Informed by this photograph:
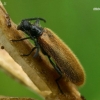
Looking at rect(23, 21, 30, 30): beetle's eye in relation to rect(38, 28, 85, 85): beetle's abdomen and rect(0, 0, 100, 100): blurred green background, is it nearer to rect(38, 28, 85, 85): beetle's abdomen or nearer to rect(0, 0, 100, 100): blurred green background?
rect(38, 28, 85, 85): beetle's abdomen

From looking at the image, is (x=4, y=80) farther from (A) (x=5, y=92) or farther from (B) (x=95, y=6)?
(B) (x=95, y=6)

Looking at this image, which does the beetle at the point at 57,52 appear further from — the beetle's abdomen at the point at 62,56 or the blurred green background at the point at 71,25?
the blurred green background at the point at 71,25

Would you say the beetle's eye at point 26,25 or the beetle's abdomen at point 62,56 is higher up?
the beetle's eye at point 26,25

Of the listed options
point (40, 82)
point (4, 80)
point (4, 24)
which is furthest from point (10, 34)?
point (4, 80)

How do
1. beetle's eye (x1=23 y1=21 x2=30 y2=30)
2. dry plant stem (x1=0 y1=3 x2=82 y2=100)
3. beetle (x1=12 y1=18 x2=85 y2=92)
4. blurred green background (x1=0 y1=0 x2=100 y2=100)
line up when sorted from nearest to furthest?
1. dry plant stem (x1=0 y1=3 x2=82 y2=100)
2. beetle (x1=12 y1=18 x2=85 y2=92)
3. beetle's eye (x1=23 y1=21 x2=30 y2=30)
4. blurred green background (x1=0 y1=0 x2=100 y2=100)

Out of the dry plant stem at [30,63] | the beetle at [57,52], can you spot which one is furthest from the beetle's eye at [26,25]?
the dry plant stem at [30,63]

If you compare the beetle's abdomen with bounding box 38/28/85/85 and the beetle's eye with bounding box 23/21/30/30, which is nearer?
the beetle's abdomen with bounding box 38/28/85/85

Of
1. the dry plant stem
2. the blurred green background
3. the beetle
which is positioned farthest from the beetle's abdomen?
the blurred green background
